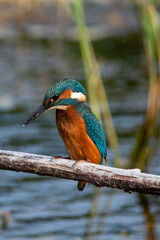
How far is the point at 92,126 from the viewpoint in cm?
373

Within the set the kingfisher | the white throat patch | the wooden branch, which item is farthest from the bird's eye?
the wooden branch

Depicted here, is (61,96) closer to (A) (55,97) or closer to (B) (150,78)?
(A) (55,97)

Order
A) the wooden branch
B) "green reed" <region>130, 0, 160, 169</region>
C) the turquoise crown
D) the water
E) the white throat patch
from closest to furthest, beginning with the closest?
1. the wooden branch
2. the turquoise crown
3. the white throat patch
4. "green reed" <region>130, 0, 160, 169</region>
5. the water

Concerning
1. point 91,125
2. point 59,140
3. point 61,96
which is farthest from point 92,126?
point 59,140

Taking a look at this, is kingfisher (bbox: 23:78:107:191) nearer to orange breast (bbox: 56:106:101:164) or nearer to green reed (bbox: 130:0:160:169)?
orange breast (bbox: 56:106:101:164)

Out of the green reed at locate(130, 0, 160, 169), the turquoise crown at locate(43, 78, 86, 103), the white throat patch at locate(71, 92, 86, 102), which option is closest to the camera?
the turquoise crown at locate(43, 78, 86, 103)

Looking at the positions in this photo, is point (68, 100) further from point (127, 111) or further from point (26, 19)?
point (26, 19)

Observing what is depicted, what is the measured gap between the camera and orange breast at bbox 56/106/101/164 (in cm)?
364

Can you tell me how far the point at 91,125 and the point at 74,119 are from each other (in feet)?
0.43

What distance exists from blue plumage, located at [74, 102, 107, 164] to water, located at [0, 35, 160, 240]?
1546mm

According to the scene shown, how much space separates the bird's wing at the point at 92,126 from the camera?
12.2ft

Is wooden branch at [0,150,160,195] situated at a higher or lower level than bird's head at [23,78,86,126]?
lower

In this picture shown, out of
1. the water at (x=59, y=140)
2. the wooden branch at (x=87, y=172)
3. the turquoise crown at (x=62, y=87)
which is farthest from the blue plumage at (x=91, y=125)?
the water at (x=59, y=140)

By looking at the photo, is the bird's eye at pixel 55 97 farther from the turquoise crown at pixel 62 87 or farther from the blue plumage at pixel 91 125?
the blue plumage at pixel 91 125
